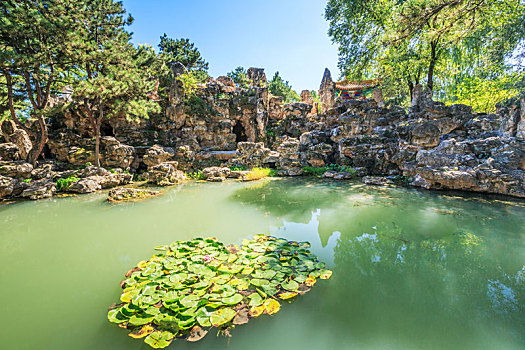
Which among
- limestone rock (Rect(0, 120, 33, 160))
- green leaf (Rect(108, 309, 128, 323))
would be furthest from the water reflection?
limestone rock (Rect(0, 120, 33, 160))

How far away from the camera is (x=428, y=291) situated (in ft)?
7.14

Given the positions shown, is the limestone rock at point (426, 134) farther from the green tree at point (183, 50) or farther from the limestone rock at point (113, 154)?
the green tree at point (183, 50)

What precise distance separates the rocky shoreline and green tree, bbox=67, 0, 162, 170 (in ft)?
6.07

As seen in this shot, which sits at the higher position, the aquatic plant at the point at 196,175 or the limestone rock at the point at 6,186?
the limestone rock at the point at 6,186

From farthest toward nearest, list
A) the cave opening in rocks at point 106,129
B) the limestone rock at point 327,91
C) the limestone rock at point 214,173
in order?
the limestone rock at point 327,91
the cave opening in rocks at point 106,129
the limestone rock at point 214,173

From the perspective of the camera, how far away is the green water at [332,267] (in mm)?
1665

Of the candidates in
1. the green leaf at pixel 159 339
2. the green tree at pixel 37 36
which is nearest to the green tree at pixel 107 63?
the green tree at pixel 37 36

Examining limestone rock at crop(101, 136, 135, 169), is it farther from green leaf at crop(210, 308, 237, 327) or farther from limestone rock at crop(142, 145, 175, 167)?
green leaf at crop(210, 308, 237, 327)

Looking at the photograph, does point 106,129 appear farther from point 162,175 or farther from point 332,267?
point 332,267

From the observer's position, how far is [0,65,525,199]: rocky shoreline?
6.93 meters

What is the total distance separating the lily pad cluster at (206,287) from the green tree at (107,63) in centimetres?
933

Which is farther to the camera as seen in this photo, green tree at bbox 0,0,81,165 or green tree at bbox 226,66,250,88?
green tree at bbox 226,66,250,88

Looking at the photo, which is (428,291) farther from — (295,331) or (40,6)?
(40,6)

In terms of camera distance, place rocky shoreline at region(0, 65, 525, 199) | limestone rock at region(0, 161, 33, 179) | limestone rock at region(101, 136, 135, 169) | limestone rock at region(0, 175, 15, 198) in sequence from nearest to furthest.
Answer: limestone rock at region(0, 175, 15, 198), rocky shoreline at region(0, 65, 525, 199), limestone rock at region(0, 161, 33, 179), limestone rock at region(101, 136, 135, 169)
